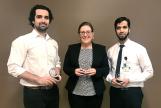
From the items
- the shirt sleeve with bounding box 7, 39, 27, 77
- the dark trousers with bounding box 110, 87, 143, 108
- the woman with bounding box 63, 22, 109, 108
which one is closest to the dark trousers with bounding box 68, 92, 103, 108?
the woman with bounding box 63, 22, 109, 108

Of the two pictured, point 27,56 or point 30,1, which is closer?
point 27,56

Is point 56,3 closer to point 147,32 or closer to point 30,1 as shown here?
point 30,1

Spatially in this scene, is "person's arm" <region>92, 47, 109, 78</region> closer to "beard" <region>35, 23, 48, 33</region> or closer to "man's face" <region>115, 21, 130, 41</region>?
"man's face" <region>115, 21, 130, 41</region>

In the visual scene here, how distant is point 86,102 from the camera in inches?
112

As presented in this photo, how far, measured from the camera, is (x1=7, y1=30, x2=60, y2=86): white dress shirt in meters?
2.52

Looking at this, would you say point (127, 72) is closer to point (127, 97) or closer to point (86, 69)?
point (127, 97)

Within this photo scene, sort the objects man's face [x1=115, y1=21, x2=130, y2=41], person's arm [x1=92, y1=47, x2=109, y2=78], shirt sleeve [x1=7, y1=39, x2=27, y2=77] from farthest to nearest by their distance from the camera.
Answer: man's face [x1=115, y1=21, x2=130, y2=41] → person's arm [x1=92, y1=47, x2=109, y2=78] → shirt sleeve [x1=7, y1=39, x2=27, y2=77]

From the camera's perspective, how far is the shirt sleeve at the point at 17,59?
250 cm

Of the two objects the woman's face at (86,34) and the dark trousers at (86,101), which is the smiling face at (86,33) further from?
the dark trousers at (86,101)

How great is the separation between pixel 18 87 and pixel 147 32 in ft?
5.87

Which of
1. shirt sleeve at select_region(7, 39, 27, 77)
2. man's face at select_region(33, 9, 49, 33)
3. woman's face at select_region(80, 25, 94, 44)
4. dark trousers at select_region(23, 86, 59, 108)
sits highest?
man's face at select_region(33, 9, 49, 33)

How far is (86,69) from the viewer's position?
2.78m
